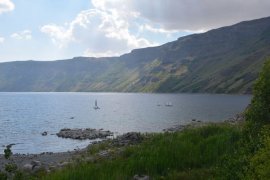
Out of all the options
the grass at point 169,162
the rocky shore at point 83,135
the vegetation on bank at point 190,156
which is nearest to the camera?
the vegetation on bank at point 190,156

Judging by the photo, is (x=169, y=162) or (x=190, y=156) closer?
(x=169, y=162)

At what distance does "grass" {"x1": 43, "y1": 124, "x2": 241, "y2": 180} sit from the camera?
71.8 ft

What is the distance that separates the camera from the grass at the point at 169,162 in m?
21.9

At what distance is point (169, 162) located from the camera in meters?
24.1

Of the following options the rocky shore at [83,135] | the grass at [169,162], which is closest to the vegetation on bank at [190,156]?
the grass at [169,162]

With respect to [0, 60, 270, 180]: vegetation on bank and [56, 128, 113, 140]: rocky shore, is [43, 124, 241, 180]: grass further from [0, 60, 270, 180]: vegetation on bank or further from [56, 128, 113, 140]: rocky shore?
[56, 128, 113, 140]: rocky shore

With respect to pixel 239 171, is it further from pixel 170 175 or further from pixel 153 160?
pixel 153 160

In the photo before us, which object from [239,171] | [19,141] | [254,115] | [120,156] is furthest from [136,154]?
[19,141]

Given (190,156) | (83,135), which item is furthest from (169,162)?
(83,135)

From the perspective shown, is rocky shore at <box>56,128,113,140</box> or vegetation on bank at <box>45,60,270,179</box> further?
rocky shore at <box>56,128,113,140</box>

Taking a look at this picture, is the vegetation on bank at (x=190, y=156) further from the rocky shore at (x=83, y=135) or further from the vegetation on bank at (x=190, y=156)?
the rocky shore at (x=83, y=135)

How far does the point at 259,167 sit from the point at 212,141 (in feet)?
49.3

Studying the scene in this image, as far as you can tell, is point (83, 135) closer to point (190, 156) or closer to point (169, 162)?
point (190, 156)

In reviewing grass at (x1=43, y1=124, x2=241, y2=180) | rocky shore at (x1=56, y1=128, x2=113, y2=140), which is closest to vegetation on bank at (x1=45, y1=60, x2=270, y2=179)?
grass at (x1=43, y1=124, x2=241, y2=180)
